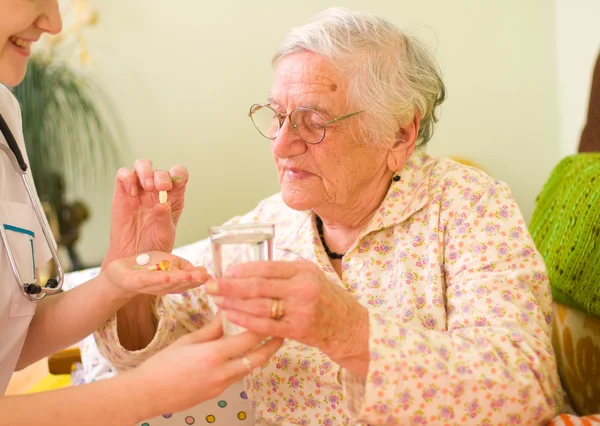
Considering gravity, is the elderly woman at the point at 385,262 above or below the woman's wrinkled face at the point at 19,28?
below

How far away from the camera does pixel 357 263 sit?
1514 mm

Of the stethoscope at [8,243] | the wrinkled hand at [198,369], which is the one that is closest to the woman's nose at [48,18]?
the stethoscope at [8,243]

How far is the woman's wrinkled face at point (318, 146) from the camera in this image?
1.46m

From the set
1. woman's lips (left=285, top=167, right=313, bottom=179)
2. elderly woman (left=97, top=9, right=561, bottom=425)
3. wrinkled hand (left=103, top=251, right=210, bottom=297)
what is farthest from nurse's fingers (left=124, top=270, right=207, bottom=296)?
woman's lips (left=285, top=167, right=313, bottom=179)

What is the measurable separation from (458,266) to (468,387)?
0.34 metres

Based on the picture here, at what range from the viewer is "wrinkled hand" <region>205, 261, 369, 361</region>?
0.96 m

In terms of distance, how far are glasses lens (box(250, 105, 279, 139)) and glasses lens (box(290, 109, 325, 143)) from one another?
0.25 ft

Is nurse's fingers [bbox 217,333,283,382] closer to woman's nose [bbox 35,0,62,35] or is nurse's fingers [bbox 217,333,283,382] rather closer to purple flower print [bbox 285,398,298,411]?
purple flower print [bbox 285,398,298,411]

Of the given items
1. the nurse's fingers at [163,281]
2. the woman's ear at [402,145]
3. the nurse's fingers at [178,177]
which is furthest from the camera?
the woman's ear at [402,145]

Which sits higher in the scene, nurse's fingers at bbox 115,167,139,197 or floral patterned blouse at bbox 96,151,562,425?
nurse's fingers at bbox 115,167,139,197

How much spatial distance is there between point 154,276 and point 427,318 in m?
0.63

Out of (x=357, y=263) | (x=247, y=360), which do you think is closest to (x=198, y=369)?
(x=247, y=360)

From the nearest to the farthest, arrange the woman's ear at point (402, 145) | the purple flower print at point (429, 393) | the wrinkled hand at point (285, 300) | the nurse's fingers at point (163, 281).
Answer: the wrinkled hand at point (285, 300), the purple flower print at point (429, 393), the nurse's fingers at point (163, 281), the woman's ear at point (402, 145)

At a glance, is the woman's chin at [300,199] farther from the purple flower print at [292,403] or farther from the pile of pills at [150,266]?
the purple flower print at [292,403]
